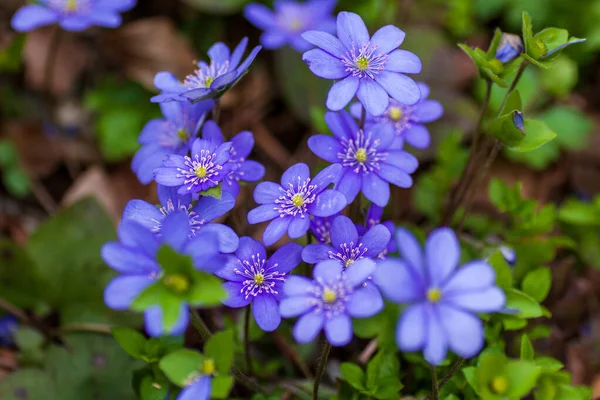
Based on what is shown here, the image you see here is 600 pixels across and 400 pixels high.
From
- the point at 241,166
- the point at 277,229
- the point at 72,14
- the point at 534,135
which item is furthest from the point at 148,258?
the point at 72,14

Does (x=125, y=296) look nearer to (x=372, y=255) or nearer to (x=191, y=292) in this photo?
(x=191, y=292)

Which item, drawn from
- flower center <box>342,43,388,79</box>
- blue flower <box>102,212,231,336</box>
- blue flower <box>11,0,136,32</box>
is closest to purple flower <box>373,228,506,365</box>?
blue flower <box>102,212,231,336</box>

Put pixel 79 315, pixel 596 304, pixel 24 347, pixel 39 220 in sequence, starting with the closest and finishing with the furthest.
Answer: pixel 24 347 < pixel 79 315 < pixel 596 304 < pixel 39 220

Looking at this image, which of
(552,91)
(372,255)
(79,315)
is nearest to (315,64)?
(372,255)

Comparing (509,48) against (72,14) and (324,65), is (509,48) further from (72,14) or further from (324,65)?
(72,14)

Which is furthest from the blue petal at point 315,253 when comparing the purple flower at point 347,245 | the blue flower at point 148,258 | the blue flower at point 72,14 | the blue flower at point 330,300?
the blue flower at point 72,14

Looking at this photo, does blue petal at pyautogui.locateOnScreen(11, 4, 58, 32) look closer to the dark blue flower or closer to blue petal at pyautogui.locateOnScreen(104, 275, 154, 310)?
blue petal at pyautogui.locateOnScreen(104, 275, 154, 310)
